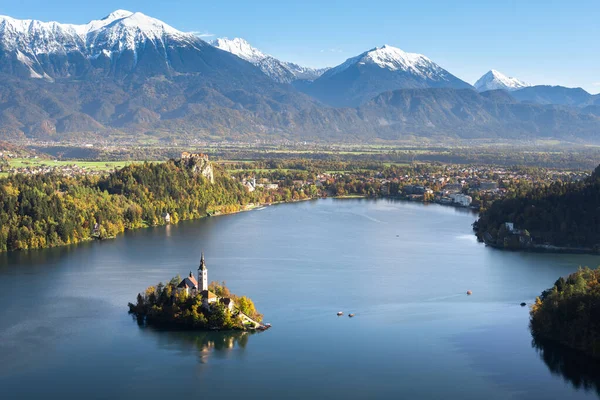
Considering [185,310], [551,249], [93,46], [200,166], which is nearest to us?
[185,310]

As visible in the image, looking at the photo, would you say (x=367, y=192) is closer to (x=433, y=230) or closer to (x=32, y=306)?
(x=433, y=230)

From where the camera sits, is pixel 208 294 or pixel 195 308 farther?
pixel 208 294

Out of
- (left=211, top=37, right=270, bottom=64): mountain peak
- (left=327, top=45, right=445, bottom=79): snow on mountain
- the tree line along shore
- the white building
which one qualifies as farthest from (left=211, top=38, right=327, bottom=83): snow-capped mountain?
the white building

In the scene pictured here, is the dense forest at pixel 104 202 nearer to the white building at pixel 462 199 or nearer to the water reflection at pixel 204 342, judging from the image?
the white building at pixel 462 199

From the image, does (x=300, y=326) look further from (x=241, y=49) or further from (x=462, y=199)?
(x=241, y=49)

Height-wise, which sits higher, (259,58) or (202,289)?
(259,58)

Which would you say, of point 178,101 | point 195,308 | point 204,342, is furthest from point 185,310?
point 178,101

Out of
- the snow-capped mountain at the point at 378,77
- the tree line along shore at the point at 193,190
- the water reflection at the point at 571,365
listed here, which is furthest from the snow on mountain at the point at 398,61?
the water reflection at the point at 571,365
